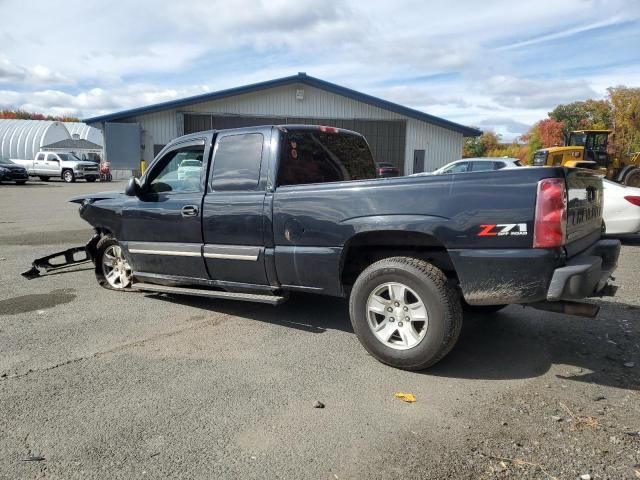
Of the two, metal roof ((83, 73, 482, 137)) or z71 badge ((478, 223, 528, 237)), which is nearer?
z71 badge ((478, 223, 528, 237))

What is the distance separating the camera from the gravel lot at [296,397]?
2.83 meters

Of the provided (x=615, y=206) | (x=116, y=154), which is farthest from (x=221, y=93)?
(x=615, y=206)

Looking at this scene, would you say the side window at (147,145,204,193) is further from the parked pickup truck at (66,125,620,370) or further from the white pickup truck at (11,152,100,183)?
the white pickup truck at (11,152,100,183)

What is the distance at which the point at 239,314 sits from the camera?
5520mm

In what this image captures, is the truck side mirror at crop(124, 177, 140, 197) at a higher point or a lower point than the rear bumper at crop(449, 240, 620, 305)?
higher

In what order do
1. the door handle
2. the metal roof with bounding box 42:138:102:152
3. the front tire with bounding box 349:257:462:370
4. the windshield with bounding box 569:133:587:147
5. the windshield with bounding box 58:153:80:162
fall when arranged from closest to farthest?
1. the front tire with bounding box 349:257:462:370
2. the door handle
3. the windshield with bounding box 569:133:587:147
4. the windshield with bounding box 58:153:80:162
5. the metal roof with bounding box 42:138:102:152

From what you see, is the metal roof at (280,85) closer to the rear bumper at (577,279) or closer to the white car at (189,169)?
the white car at (189,169)

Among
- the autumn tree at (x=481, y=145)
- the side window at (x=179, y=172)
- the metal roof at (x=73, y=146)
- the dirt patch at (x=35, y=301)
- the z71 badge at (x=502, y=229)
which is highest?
the autumn tree at (x=481, y=145)

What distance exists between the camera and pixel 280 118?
92.3ft

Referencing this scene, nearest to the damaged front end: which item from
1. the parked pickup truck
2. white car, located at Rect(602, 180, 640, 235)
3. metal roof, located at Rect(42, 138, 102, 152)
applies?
the parked pickup truck

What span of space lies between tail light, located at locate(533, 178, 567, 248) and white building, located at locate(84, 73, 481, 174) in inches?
985

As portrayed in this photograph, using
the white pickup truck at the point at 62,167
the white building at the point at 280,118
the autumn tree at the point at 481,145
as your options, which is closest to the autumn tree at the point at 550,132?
the autumn tree at the point at 481,145

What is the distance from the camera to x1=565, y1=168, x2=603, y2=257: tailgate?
3.66 meters

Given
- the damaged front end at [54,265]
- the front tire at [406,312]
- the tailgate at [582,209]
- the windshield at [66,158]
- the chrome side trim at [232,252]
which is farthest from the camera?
the windshield at [66,158]
